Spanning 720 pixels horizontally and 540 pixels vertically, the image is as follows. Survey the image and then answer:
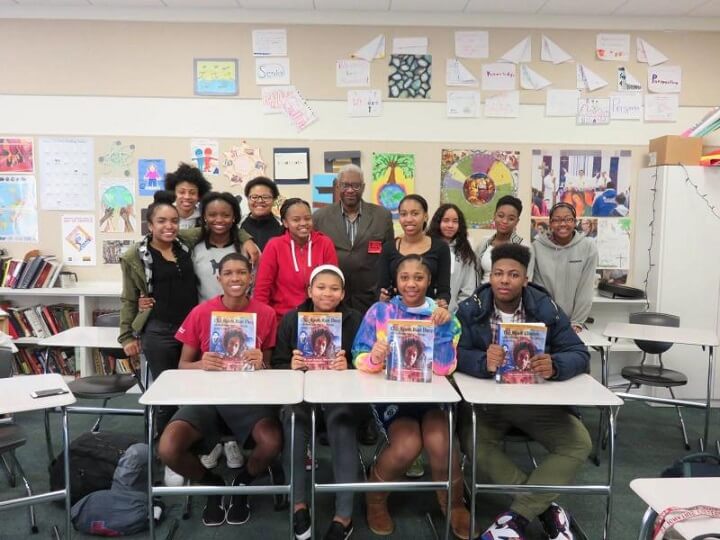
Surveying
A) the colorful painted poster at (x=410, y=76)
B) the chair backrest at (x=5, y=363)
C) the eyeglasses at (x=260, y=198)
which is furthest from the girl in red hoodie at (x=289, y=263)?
the colorful painted poster at (x=410, y=76)

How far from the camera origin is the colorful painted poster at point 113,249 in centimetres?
452

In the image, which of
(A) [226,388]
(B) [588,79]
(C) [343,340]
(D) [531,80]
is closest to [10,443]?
(A) [226,388]

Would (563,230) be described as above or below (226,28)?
below

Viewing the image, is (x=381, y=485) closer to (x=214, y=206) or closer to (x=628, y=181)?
(x=214, y=206)

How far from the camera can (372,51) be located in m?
Answer: 4.36

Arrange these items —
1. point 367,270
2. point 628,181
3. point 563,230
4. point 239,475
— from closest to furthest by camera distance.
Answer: point 239,475, point 367,270, point 563,230, point 628,181

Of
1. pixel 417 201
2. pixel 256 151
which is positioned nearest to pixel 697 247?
pixel 417 201

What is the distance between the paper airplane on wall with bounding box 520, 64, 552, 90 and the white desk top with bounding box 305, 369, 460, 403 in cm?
310

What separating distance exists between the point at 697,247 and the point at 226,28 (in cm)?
431

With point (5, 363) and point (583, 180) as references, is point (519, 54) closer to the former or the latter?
point (583, 180)

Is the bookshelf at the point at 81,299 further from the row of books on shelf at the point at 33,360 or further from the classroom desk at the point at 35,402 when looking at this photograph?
the classroom desk at the point at 35,402

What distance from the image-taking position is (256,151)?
4.43 meters

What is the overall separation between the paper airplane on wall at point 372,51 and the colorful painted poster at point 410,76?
11 centimetres

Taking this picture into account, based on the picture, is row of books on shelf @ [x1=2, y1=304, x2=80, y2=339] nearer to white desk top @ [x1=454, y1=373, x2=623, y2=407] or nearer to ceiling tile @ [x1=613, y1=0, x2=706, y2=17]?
white desk top @ [x1=454, y1=373, x2=623, y2=407]
